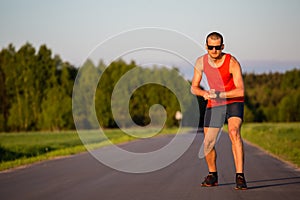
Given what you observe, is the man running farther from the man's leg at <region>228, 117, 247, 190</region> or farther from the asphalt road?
the asphalt road

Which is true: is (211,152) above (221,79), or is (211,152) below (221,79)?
below

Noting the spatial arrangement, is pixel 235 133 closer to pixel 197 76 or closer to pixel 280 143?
pixel 197 76

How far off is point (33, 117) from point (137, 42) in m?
68.0

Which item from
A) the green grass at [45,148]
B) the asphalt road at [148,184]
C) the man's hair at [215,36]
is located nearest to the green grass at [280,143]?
the asphalt road at [148,184]

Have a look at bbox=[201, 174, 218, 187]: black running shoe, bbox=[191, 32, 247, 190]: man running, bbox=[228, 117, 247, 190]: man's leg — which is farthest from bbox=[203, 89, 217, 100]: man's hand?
bbox=[201, 174, 218, 187]: black running shoe

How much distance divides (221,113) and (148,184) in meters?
1.67

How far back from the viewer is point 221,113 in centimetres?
774

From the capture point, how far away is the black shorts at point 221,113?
7.62m

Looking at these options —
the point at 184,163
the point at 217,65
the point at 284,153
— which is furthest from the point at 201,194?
the point at 284,153

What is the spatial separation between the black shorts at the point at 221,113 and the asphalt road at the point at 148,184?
36.9 inches

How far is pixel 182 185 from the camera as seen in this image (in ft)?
27.1

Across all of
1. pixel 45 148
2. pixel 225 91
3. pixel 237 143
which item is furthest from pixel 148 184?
pixel 45 148

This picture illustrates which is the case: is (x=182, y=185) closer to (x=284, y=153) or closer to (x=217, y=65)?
(x=217, y=65)

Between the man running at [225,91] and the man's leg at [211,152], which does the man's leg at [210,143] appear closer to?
the man's leg at [211,152]
